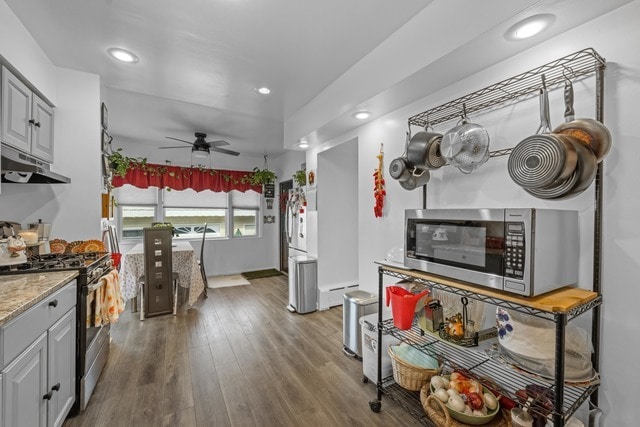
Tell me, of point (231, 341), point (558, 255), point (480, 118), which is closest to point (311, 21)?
point (480, 118)

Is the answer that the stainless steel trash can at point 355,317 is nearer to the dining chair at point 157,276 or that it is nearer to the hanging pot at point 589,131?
the hanging pot at point 589,131

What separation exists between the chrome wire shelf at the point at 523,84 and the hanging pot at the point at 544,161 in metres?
0.29

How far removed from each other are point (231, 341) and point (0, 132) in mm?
2340

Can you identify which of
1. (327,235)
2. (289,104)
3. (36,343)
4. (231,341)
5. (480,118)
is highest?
(289,104)

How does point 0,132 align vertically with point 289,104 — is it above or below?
below

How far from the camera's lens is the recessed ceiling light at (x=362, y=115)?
8.08ft

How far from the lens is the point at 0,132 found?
5.43 feet

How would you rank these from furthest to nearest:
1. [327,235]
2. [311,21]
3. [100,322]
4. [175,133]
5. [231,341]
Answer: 1. [175,133]
2. [327,235]
3. [231,341]
4. [100,322]
5. [311,21]

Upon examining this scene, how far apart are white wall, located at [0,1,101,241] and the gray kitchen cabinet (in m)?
0.96

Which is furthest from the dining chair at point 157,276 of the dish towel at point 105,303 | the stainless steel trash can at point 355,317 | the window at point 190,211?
the stainless steel trash can at point 355,317

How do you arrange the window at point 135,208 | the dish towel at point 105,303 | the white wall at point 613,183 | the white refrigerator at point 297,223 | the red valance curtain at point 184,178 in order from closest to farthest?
the white wall at point 613,183 < the dish towel at point 105,303 < the white refrigerator at point 297,223 < the red valance curtain at point 184,178 < the window at point 135,208

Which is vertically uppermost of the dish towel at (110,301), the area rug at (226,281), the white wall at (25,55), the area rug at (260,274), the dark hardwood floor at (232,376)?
the white wall at (25,55)

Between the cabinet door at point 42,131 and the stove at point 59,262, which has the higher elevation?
the cabinet door at point 42,131

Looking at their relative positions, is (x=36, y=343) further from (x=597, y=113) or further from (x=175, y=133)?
(x=175, y=133)
